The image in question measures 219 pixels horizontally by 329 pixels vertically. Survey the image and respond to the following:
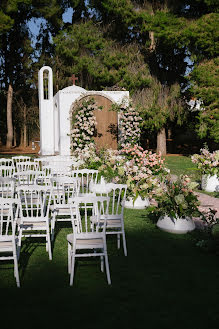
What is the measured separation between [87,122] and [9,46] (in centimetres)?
1671

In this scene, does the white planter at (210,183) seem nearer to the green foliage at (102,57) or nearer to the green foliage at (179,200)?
the green foliage at (179,200)

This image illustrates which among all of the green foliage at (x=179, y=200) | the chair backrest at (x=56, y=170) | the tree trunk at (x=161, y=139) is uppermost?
the tree trunk at (x=161, y=139)

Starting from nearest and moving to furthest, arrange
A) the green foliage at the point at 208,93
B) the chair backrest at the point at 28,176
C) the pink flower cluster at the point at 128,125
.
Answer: the chair backrest at the point at 28,176
the pink flower cluster at the point at 128,125
the green foliage at the point at 208,93

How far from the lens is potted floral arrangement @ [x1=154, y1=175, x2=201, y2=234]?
5645 mm

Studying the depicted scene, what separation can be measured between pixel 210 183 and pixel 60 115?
6.64m

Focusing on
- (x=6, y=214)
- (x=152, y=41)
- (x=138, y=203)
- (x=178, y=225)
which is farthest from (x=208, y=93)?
(x=6, y=214)

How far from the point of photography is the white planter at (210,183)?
968cm

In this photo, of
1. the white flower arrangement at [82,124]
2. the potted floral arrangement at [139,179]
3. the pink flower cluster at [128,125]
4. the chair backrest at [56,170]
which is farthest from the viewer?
the pink flower cluster at [128,125]

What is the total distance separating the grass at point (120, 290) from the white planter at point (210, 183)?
460 centimetres

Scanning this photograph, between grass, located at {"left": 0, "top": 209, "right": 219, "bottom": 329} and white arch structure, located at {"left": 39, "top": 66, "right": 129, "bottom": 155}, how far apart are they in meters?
9.04

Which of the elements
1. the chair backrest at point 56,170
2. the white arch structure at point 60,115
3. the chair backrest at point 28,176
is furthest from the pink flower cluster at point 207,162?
the white arch structure at point 60,115

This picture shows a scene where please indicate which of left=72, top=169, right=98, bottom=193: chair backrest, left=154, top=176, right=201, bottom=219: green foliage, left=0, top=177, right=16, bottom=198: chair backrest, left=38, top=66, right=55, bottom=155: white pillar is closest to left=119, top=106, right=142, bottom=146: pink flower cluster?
left=38, top=66, right=55, bottom=155: white pillar

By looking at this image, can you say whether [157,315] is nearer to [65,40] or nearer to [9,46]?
[65,40]

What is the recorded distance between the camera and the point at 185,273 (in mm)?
4258
